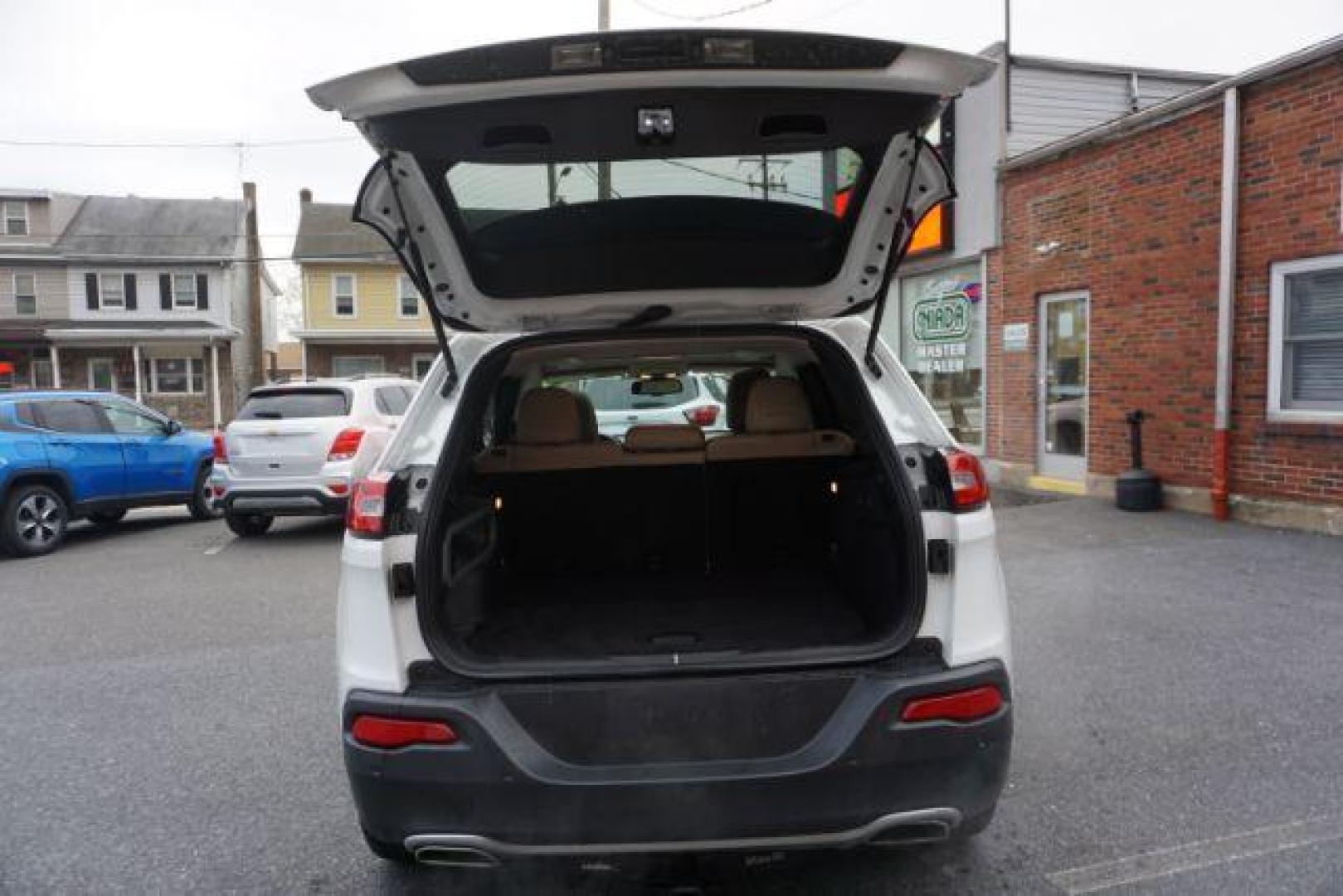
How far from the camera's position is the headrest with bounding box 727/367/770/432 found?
394 centimetres

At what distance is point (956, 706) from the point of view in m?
2.18

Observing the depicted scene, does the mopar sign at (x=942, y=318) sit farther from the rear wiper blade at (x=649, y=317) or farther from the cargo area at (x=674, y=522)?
the rear wiper blade at (x=649, y=317)

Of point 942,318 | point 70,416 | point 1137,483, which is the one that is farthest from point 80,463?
point 1137,483

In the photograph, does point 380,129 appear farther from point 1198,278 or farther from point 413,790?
point 1198,278

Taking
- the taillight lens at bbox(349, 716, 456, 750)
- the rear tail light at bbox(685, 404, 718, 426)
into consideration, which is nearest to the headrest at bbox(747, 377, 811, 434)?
the taillight lens at bbox(349, 716, 456, 750)

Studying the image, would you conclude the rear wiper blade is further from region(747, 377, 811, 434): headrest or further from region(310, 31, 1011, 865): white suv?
region(747, 377, 811, 434): headrest

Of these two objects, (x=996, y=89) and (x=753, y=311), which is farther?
(x=996, y=89)

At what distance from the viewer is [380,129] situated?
2205mm

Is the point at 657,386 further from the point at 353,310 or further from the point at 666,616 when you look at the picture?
the point at 353,310

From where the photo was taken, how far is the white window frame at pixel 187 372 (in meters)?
28.8

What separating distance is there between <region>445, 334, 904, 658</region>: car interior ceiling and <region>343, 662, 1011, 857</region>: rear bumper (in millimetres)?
809

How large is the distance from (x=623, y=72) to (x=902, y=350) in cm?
1164

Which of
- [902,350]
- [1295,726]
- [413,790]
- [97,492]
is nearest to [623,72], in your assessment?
[413,790]

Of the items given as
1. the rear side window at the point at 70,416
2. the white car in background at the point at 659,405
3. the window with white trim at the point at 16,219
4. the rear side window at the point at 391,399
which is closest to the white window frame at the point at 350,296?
the window with white trim at the point at 16,219
